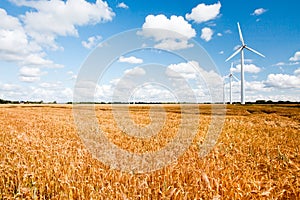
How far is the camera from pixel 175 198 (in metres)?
4.56

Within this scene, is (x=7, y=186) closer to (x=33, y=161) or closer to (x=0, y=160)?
Result: (x=33, y=161)

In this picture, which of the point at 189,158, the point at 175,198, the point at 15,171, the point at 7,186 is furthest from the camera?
the point at 189,158

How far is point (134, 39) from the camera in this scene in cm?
1373

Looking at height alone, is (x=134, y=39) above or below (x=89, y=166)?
above

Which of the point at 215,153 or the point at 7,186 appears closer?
the point at 7,186

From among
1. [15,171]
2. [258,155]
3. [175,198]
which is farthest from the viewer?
[258,155]

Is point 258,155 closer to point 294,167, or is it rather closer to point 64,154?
point 294,167

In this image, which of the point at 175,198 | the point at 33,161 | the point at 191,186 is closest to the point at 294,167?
the point at 191,186

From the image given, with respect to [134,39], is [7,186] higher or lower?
lower

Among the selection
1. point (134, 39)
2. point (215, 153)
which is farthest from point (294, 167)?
point (134, 39)

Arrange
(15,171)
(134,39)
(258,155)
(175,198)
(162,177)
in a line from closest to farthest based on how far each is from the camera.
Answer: (175,198) → (162,177) → (15,171) → (258,155) → (134,39)

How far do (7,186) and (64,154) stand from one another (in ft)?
8.04

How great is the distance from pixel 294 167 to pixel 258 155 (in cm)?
134

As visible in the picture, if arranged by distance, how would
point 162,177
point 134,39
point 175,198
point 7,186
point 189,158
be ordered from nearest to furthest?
point 175,198, point 7,186, point 162,177, point 189,158, point 134,39
